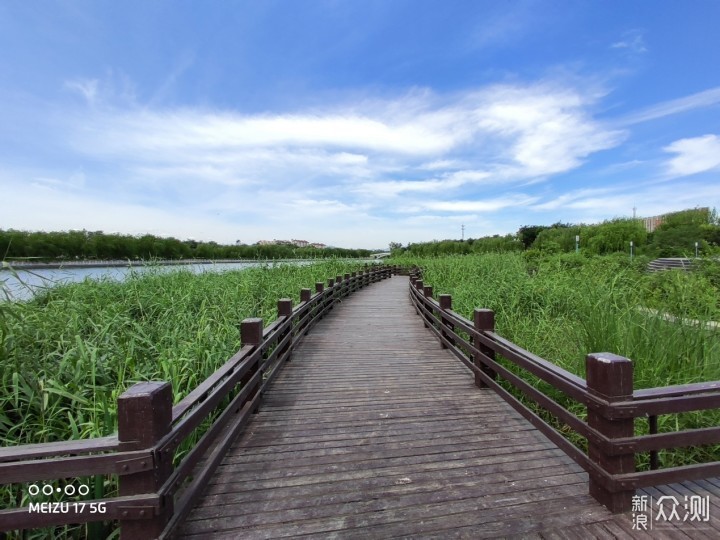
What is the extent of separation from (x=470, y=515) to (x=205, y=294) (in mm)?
6263

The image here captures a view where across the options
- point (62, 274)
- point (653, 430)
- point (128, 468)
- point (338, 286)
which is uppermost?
point (62, 274)

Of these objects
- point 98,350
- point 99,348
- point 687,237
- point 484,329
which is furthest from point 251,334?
point 687,237

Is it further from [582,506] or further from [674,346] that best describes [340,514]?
[674,346]

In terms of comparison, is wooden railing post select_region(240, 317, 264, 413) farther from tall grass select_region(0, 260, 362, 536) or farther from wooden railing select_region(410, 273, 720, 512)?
wooden railing select_region(410, 273, 720, 512)

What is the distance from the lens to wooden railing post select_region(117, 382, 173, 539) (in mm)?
1657

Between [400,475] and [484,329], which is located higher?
[484,329]

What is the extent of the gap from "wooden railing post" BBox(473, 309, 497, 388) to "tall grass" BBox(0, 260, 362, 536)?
9.74 feet

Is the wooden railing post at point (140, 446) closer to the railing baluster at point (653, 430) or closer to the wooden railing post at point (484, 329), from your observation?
the railing baluster at point (653, 430)

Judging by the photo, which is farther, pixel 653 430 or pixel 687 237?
pixel 687 237

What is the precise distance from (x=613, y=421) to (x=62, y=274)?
7.93 meters

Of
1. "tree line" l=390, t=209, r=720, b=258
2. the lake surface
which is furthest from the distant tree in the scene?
the lake surface

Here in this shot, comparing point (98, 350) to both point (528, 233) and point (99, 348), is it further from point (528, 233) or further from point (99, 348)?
point (528, 233)

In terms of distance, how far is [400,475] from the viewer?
8.21ft

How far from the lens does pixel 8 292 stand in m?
3.46
